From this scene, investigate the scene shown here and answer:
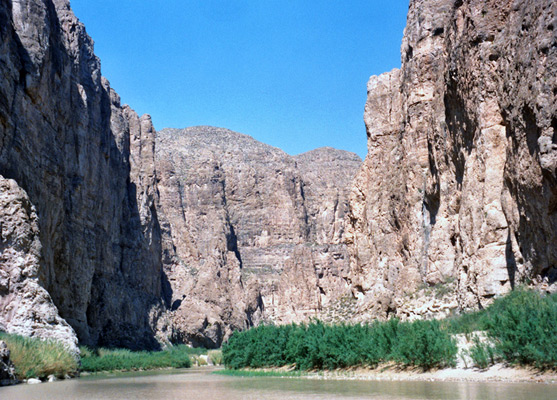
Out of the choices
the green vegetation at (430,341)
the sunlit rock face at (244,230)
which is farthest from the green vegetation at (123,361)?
the sunlit rock face at (244,230)

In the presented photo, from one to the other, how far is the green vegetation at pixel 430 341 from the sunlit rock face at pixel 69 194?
38.7ft

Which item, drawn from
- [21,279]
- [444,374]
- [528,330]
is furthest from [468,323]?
[21,279]

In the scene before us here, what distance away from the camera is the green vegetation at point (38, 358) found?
23845 mm

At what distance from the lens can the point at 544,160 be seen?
17.9 metres

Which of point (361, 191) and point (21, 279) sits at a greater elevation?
point (361, 191)

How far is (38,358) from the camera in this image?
2553 centimetres

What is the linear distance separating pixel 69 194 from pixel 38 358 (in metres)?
30.4

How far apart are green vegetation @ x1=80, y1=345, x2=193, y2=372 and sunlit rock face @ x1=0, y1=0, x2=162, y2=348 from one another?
4658mm

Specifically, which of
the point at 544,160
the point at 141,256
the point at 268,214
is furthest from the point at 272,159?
the point at 544,160

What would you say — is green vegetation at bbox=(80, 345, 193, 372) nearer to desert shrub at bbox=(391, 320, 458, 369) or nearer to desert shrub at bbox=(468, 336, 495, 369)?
desert shrub at bbox=(391, 320, 458, 369)

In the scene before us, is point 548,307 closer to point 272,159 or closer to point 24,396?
point 24,396

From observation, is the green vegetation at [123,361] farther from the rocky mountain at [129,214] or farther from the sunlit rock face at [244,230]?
the sunlit rock face at [244,230]

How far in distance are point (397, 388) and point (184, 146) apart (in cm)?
12887

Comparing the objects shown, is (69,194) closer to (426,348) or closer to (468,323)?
(468,323)
